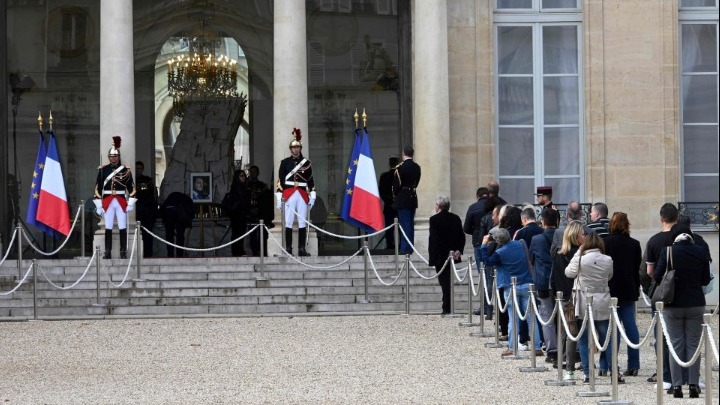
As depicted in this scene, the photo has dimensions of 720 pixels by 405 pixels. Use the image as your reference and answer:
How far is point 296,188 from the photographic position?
78.7 feet

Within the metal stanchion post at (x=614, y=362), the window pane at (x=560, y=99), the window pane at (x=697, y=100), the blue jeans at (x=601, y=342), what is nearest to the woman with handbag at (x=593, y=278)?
the blue jeans at (x=601, y=342)

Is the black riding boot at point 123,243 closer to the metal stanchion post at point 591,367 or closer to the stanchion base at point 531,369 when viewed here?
the stanchion base at point 531,369

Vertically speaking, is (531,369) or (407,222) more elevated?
(407,222)

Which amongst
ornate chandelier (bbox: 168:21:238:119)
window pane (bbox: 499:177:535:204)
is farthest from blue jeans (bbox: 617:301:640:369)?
ornate chandelier (bbox: 168:21:238:119)

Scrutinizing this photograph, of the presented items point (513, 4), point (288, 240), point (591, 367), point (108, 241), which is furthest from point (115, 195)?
point (591, 367)

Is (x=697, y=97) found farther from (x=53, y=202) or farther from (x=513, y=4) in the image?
(x=53, y=202)

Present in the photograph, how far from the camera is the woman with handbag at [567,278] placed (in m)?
15.2

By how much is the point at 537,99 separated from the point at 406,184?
432 cm

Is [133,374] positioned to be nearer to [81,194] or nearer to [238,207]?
[238,207]

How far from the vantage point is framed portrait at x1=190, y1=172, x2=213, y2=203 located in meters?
29.4

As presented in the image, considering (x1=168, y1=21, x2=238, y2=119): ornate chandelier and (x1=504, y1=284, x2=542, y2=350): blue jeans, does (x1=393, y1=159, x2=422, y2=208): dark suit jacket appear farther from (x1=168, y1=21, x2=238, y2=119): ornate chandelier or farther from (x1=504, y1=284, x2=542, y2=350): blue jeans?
(x1=168, y1=21, x2=238, y2=119): ornate chandelier

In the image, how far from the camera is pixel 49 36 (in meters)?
31.6

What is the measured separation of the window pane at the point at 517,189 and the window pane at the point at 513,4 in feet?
9.04

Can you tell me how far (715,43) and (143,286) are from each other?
1030 cm
